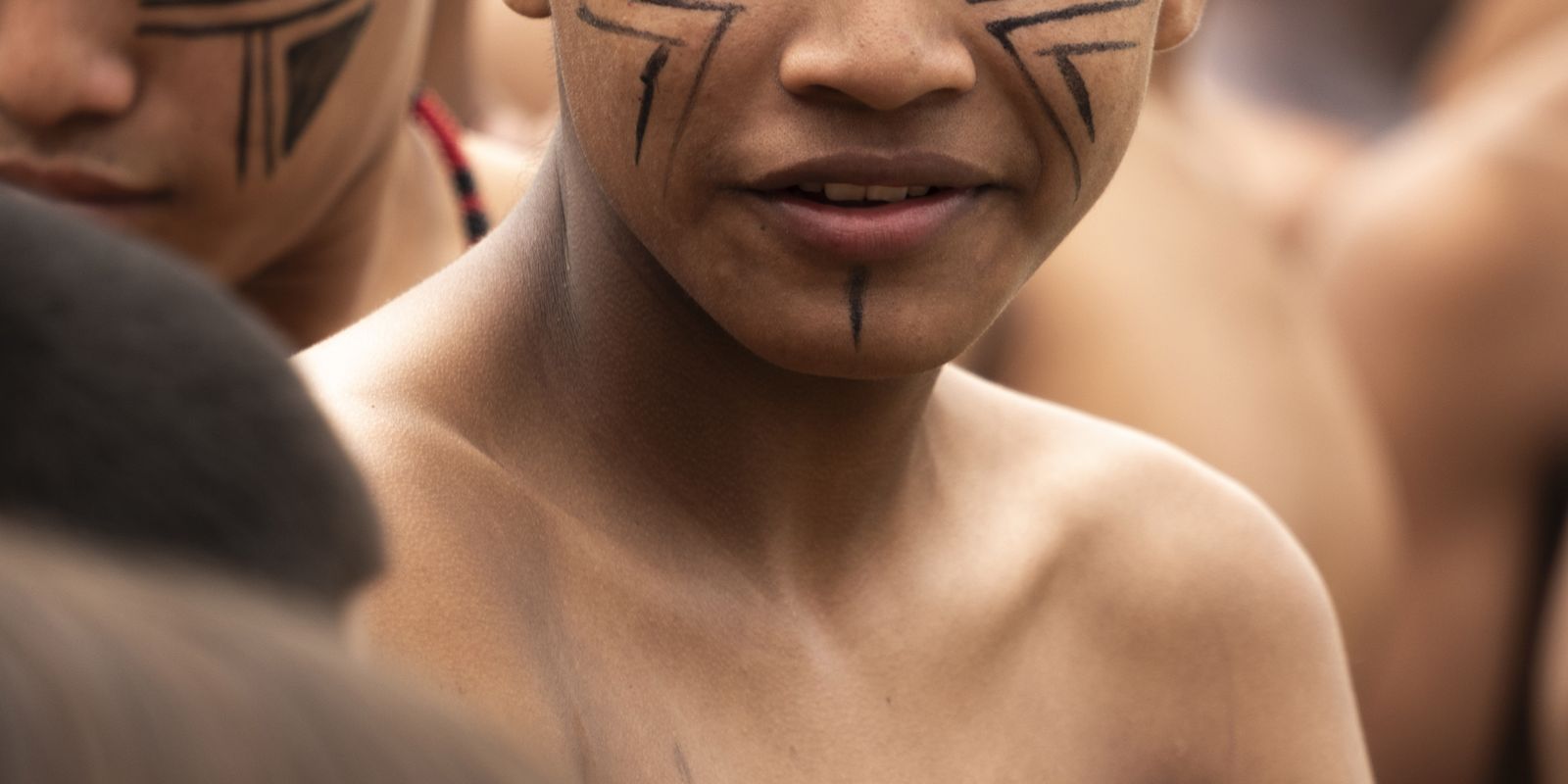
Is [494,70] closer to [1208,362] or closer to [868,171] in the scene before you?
[1208,362]

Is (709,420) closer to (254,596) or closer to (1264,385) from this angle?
(254,596)

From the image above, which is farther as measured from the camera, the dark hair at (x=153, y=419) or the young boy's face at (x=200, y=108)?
the young boy's face at (x=200, y=108)

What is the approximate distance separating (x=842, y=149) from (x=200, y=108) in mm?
769

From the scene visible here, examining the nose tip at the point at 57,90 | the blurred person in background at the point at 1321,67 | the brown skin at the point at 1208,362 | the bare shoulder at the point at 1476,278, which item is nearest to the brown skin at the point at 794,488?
the nose tip at the point at 57,90

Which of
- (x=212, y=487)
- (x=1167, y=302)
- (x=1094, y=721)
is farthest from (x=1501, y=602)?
(x=212, y=487)

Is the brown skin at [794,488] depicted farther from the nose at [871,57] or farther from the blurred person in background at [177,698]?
the blurred person in background at [177,698]

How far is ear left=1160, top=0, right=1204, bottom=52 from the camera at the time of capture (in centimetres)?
153

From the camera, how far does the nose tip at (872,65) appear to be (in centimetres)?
128

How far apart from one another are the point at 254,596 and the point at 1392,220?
10.0ft

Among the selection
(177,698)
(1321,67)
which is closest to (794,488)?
(177,698)

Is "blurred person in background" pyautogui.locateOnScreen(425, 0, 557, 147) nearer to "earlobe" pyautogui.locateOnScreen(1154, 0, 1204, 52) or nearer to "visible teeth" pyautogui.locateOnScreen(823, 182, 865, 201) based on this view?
"earlobe" pyautogui.locateOnScreen(1154, 0, 1204, 52)

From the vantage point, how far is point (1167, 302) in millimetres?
3279

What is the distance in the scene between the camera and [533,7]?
1489 mm

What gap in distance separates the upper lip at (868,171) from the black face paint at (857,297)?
0.05 m
